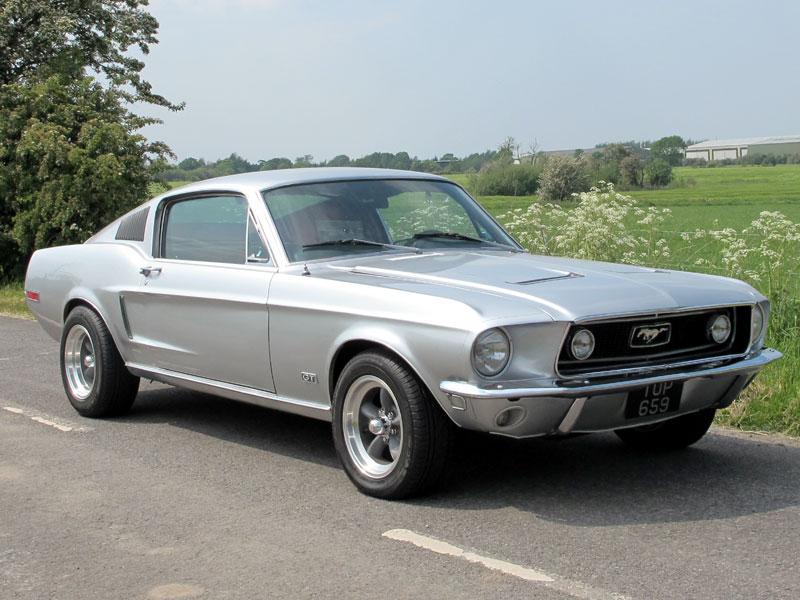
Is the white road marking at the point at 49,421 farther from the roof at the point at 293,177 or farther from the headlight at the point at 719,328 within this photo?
the headlight at the point at 719,328

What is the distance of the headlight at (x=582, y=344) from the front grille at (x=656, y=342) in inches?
→ 0.7

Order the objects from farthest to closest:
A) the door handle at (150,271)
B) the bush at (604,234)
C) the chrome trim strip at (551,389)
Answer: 1. the bush at (604,234)
2. the door handle at (150,271)
3. the chrome trim strip at (551,389)

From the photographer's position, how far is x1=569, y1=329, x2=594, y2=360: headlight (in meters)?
4.47

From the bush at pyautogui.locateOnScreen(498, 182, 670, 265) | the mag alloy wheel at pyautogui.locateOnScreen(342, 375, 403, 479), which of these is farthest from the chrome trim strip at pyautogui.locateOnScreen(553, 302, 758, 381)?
the bush at pyautogui.locateOnScreen(498, 182, 670, 265)

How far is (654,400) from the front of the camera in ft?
15.2

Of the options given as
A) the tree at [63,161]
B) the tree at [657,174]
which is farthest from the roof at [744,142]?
the tree at [63,161]

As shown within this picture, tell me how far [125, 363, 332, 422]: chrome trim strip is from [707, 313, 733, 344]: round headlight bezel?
1921mm

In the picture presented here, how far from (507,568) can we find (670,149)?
148 ft

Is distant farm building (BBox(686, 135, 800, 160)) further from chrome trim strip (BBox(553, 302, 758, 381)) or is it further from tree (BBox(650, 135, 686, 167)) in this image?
chrome trim strip (BBox(553, 302, 758, 381))

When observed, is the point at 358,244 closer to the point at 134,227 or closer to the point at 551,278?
the point at 551,278

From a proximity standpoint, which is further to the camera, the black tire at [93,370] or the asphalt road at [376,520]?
the black tire at [93,370]

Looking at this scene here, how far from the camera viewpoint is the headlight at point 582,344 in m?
4.47

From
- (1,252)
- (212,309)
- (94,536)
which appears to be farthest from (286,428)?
(1,252)

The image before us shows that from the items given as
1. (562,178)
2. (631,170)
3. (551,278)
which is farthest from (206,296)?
(631,170)
